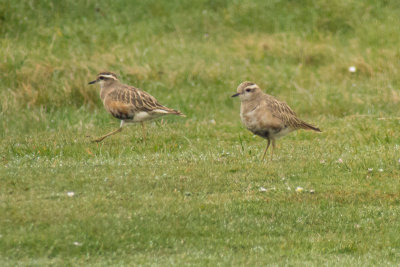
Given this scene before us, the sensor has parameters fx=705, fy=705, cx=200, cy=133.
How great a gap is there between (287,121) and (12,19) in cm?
1365

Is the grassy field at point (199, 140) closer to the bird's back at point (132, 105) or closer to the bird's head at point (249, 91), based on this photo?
the bird's back at point (132, 105)

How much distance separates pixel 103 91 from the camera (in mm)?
14289

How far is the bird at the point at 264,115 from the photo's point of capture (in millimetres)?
11492

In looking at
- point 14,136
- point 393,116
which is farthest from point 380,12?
point 14,136

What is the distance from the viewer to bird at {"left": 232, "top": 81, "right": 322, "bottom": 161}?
452 inches

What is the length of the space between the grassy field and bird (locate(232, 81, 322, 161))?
0.57 m

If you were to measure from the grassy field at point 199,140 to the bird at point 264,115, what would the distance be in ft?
1.87

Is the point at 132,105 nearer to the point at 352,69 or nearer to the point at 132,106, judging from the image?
the point at 132,106

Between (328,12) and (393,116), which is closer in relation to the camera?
(393,116)

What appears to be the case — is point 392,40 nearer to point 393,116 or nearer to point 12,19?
point 393,116

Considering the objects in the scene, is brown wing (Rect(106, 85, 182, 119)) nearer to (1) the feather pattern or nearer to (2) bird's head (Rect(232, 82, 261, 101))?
(1) the feather pattern

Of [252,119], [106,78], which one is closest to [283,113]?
[252,119]

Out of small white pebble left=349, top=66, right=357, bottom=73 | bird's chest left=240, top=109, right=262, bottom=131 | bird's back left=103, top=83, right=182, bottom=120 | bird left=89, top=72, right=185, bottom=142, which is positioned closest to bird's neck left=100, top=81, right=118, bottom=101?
bird left=89, top=72, right=185, bottom=142

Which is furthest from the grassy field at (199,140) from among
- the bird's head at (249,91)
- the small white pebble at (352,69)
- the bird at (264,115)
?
the bird's head at (249,91)
